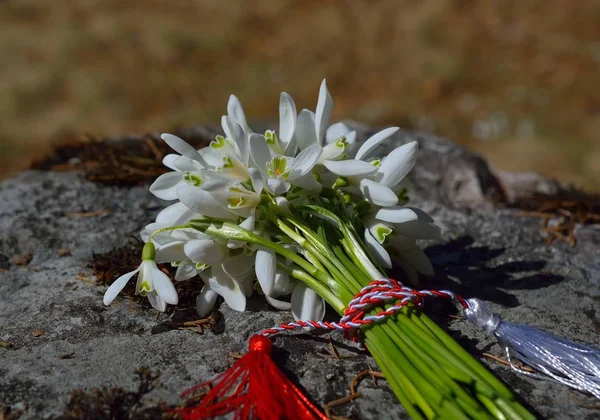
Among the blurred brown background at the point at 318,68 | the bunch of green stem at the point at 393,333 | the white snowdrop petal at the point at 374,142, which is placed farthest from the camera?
the blurred brown background at the point at 318,68

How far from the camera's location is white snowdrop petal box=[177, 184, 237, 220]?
2.30 m

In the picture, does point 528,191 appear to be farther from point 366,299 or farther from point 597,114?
point 597,114

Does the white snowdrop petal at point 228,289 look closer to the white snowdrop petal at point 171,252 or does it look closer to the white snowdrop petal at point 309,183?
the white snowdrop petal at point 171,252

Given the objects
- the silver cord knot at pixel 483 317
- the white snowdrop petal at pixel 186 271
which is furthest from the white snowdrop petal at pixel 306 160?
the silver cord knot at pixel 483 317

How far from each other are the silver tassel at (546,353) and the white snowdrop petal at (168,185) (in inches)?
49.5

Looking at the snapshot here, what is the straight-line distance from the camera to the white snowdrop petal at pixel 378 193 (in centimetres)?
239

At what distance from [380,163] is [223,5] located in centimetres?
998

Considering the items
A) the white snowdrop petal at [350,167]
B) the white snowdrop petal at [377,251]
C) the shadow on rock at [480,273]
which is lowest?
the shadow on rock at [480,273]

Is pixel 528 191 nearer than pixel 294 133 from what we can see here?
No

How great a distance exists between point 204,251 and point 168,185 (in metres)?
0.36

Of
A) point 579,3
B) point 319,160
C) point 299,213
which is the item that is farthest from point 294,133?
point 579,3

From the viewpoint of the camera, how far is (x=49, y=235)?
11.1ft

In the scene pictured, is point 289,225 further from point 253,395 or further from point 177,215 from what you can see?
point 253,395

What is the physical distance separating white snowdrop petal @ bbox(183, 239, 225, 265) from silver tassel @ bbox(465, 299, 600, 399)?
3.29ft
